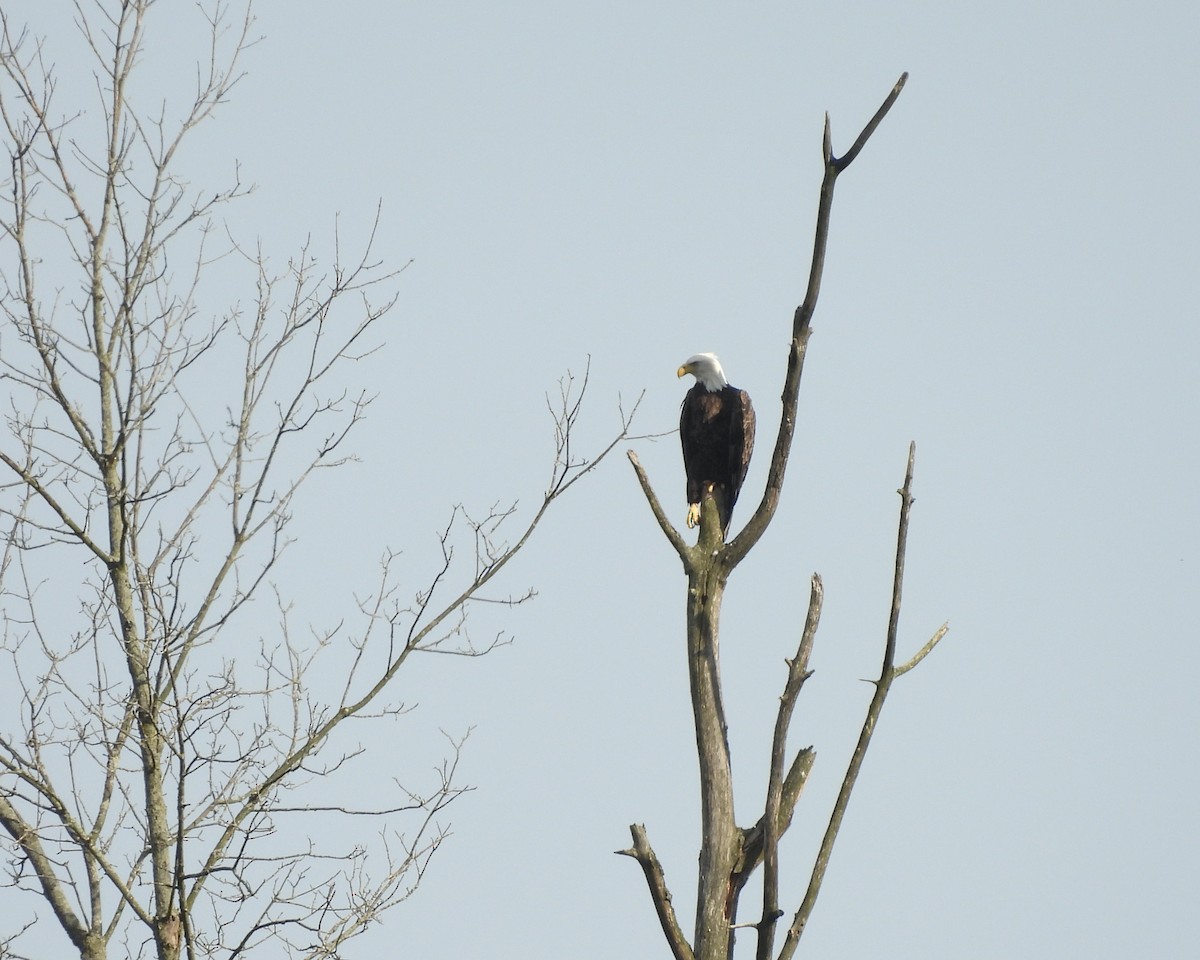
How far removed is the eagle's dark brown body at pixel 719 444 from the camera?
8797 mm

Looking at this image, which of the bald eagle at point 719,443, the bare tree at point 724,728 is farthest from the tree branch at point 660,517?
the bald eagle at point 719,443

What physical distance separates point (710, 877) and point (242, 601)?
180 cm

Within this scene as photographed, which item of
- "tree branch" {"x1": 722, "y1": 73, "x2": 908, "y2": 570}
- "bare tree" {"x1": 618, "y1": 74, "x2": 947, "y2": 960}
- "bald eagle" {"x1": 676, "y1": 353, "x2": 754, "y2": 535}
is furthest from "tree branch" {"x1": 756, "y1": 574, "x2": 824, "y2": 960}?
"bald eagle" {"x1": 676, "y1": 353, "x2": 754, "y2": 535}

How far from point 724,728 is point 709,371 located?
14.8ft

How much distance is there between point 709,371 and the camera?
903cm

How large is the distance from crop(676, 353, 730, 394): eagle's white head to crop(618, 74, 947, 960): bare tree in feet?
12.7

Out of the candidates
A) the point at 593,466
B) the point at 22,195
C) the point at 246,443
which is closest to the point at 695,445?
the point at 593,466

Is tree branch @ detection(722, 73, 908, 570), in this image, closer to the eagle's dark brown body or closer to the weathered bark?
the weathered bark

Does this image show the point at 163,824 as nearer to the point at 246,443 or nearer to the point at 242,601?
the point at 242,601

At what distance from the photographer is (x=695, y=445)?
885 centimetres

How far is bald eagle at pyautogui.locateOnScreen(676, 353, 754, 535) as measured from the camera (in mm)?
8797

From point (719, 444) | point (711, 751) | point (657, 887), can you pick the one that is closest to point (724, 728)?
point (711, 751)

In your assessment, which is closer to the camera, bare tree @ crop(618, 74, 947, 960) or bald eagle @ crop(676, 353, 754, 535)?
bare tree @ crop(618, 74, 947, 960)

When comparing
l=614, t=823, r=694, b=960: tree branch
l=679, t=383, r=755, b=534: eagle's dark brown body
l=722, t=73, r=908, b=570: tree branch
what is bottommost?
l=614, t=823, r=694, b=960: tree branch
